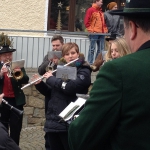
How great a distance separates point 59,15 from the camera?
38.4ft

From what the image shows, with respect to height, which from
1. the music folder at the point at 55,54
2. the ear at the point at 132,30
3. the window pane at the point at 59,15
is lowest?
the music folder at the point at 55,54

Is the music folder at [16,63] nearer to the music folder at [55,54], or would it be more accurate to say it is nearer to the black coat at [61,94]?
Result: the music folder at [55,54]

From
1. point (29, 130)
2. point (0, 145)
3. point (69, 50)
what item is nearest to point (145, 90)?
point (0, 145)

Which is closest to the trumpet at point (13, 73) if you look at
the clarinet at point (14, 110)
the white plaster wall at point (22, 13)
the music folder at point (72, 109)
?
the clarinet at point (14, 110)

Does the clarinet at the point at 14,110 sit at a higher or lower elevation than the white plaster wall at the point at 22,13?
lower

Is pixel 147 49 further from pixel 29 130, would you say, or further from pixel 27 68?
pixel 27 68

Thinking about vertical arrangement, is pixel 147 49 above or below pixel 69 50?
above

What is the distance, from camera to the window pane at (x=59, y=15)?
11.6 metres

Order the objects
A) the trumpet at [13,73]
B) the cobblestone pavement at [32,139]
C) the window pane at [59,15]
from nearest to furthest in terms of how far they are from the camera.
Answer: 1. the trumpet at [13,73]
2. the cobblestone pavement at [32,139]
3. the window pane at [59,15]

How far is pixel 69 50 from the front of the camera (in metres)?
5.71

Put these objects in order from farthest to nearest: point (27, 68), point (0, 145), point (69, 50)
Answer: point (27, 68)
point (69, 50)
point (0, 145)

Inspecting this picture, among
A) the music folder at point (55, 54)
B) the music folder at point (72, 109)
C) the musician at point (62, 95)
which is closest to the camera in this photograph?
the music folder at point (72, 109)

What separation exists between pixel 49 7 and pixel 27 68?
213cm

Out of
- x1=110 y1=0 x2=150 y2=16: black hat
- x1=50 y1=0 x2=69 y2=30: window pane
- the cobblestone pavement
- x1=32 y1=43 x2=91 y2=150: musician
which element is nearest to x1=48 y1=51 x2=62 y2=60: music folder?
x1=32 y1=43 x2=91 y2=150: musician
